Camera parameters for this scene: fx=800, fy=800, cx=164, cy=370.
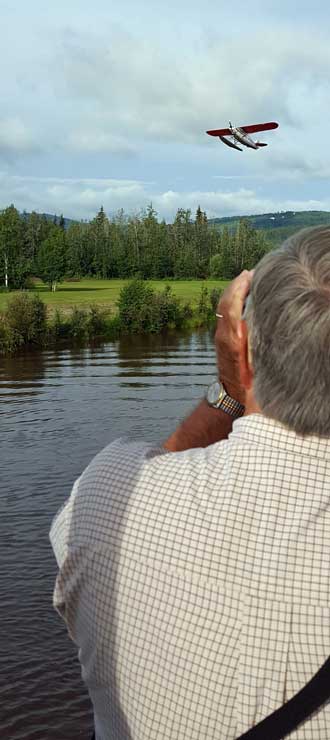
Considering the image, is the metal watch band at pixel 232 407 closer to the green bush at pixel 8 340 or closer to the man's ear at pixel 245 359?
the man's ear at pixel 245 359

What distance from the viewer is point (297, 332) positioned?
56.1 inches

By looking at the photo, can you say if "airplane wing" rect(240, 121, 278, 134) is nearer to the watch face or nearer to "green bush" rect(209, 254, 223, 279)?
the watch face

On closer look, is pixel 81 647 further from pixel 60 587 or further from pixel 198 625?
pixel 198 625

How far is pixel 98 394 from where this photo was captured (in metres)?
19.8

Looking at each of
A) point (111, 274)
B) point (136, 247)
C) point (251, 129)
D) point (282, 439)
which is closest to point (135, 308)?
point (251, 129)

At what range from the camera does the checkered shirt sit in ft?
4.54

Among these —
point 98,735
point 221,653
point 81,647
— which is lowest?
point 98,735

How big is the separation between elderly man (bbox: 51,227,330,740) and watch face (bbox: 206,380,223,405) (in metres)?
0.16

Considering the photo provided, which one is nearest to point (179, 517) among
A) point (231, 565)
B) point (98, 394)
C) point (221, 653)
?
point (231, 565)

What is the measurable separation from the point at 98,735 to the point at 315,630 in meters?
0.71

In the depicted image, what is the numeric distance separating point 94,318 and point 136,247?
53.2m

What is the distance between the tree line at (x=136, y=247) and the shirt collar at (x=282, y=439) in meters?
65.3

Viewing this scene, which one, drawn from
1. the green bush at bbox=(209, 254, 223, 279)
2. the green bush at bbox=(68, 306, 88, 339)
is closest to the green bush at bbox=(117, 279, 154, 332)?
the green bush at bbox=(68, 306, 88, 339)

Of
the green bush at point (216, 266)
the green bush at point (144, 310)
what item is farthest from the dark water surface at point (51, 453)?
the green bush at point (216, 266)
